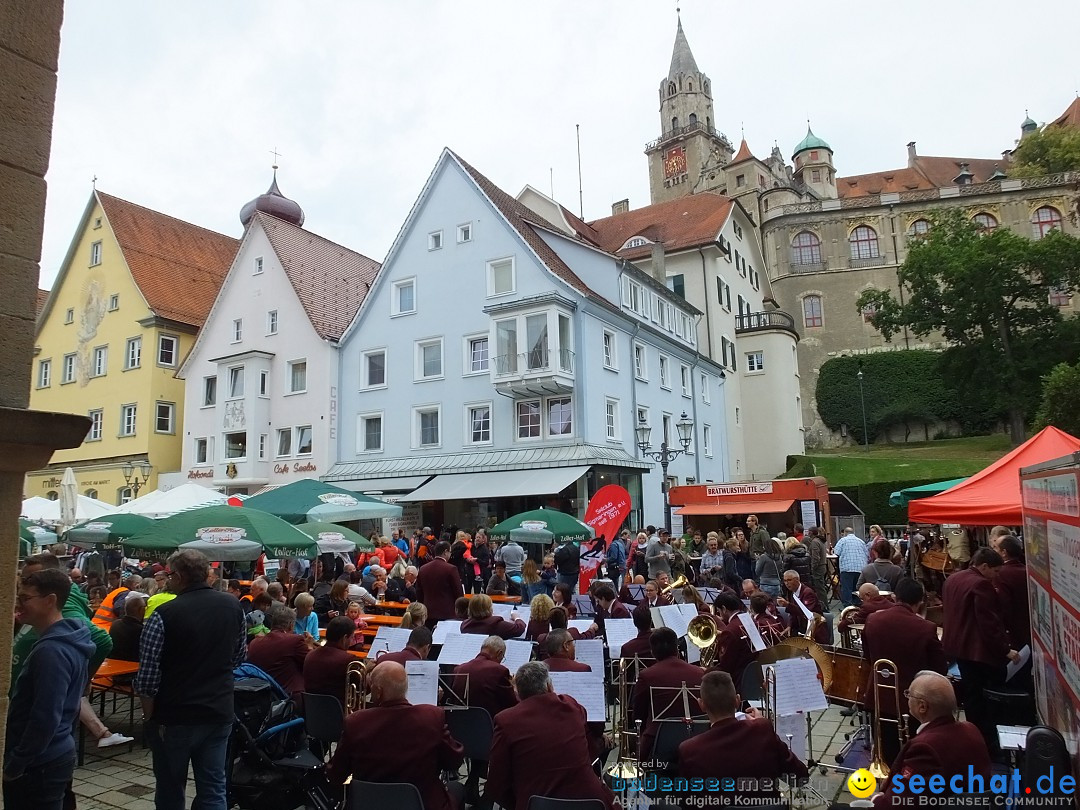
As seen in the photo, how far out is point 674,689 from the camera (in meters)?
5.72

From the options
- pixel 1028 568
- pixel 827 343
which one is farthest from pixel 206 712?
pixel 827 343

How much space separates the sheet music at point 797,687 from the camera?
5.56m

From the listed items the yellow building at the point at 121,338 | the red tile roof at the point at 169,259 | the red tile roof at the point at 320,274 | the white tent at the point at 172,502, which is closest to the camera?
the white tent at the point at 172,502

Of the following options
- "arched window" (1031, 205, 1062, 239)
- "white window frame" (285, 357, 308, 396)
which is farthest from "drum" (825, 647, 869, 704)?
"arched window" (1031, 205, 1062, 239)

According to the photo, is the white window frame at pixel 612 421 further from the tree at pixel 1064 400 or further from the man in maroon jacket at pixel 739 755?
the man in maroon jacket at pixel 739 755

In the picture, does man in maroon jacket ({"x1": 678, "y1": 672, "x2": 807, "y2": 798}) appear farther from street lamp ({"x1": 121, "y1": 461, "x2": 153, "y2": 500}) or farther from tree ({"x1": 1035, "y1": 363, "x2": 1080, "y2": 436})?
street lamp ({"x1": 121, "y1": 461, "x2": 153, "y2": 500})

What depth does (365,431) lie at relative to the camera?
31141mm

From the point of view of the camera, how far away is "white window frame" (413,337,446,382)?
29531 millimetres

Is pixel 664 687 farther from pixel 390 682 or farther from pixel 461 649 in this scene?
pixel 461 649

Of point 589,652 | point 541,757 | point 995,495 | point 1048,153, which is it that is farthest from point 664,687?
point 1048,153

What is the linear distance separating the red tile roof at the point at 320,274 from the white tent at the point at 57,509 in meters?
13.5

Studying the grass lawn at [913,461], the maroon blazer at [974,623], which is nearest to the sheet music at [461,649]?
the maroon blazer at [974,623]

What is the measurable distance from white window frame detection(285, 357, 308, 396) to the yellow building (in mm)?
7554

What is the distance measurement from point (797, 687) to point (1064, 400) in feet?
111
